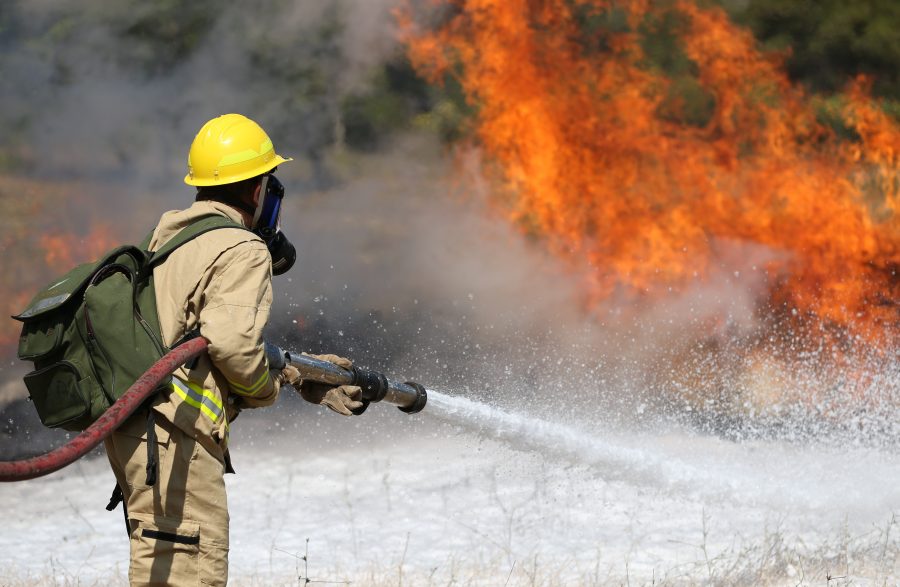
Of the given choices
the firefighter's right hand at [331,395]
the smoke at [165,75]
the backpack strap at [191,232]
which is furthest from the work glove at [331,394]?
the smoke at [165,75]

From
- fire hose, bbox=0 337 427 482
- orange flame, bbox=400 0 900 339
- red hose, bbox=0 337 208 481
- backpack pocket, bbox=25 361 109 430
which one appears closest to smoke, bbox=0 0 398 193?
orange flame, bbox=400 0 900 339

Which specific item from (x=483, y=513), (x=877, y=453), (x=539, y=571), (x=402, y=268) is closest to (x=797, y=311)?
(x=877, y=453)

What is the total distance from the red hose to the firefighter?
0.11m

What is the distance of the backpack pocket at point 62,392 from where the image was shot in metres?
2.93

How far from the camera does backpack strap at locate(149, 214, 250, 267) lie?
10.2ft

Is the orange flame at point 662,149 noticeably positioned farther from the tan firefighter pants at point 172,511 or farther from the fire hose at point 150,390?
the tan firefighter pants at point 172,511

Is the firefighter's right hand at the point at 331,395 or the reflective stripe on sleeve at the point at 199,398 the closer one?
the reflective stripe on sleeve at the point at 199,398

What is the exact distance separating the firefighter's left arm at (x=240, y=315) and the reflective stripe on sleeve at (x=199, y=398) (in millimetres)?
78

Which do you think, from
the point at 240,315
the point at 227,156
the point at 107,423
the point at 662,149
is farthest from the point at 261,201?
the point at 662,149

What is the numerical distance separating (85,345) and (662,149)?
714 centimetres

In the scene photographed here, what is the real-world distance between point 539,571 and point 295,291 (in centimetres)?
459

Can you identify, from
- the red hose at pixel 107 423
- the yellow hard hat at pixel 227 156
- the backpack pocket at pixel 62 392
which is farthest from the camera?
the yellow hard hat at pixel 227 156

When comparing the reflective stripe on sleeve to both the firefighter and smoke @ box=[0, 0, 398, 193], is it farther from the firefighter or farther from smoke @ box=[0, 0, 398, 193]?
smoke @ box=[0, 0, 398, 193]

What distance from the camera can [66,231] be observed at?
849 centimetres
